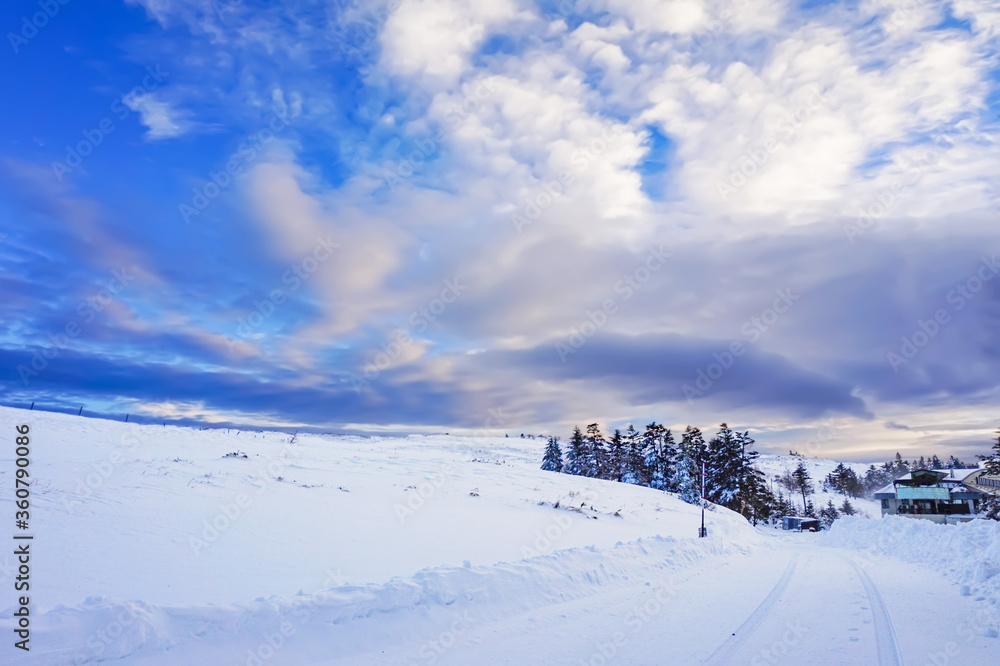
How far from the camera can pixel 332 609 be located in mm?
7891

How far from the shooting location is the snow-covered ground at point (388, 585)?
6.94m

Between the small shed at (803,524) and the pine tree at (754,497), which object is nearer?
the pine tree at (754,497)

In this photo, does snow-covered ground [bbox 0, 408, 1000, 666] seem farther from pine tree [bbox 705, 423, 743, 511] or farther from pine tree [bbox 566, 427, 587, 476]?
pine tree [bbox 566, 427, 587, 476]

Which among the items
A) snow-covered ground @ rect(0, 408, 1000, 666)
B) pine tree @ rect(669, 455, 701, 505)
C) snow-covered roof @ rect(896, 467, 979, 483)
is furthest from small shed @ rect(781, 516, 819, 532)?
snow-covered ground @ rect(0, 408, 1000, 666)

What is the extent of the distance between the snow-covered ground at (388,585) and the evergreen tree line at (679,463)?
45.8 metres

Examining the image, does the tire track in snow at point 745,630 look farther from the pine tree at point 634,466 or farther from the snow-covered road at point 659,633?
the pine tree at point 634,466

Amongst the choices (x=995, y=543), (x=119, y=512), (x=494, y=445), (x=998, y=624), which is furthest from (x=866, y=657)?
(x=494, y=445)

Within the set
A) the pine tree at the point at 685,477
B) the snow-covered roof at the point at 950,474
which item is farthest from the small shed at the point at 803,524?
the pine tree at the point at 685,477

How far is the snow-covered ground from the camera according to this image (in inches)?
273

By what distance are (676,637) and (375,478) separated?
16457 mm

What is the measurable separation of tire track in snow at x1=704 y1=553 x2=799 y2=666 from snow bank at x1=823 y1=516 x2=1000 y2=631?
3.31 metres

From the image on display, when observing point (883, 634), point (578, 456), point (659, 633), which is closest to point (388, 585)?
point (659, 633)

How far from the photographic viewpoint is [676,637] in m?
7.98

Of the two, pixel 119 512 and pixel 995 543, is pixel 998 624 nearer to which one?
pixel 995 543
